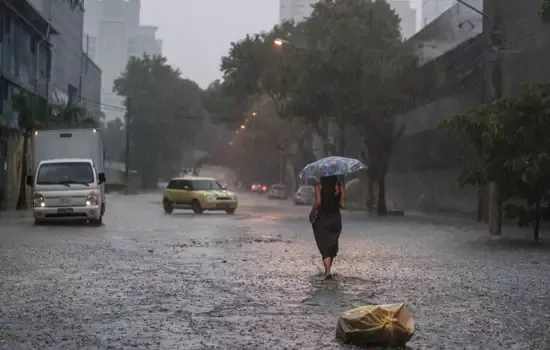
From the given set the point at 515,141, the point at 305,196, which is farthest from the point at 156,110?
the point at 515,141

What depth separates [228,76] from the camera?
54.3 m

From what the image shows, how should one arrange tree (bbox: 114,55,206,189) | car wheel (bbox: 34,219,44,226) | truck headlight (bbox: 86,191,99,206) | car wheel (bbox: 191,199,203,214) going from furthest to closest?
tree (bbox: 114,55,206,189), car wheel (bbox: 191,199,203,214), car wheel (bbox: 34,219,44,226), truck headlight (bbox: 86,191,99,206)

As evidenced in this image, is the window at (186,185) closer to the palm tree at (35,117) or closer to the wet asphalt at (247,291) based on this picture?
the palm tree at (35,117)

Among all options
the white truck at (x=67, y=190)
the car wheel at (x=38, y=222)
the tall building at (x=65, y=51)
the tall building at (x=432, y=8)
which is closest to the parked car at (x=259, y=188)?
the tall building at (x=65, y=51)

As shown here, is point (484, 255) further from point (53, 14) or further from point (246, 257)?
point (53, 14)

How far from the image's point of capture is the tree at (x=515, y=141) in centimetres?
1967

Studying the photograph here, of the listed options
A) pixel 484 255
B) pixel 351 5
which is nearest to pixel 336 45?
pixel 351 5

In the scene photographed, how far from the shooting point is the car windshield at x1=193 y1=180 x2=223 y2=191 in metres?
37.0

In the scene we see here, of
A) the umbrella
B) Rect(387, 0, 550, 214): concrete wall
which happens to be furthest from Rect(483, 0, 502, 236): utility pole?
the umbrella

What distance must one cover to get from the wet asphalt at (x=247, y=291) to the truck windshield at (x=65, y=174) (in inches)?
157

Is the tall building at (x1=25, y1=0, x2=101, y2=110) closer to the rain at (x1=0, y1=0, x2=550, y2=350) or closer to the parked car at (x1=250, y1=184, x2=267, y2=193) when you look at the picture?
the rain at (x1=0, y1=0, x2=550, y2=350)

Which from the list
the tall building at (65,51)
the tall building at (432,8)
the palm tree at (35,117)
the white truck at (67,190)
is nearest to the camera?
the white truck at (67,190)

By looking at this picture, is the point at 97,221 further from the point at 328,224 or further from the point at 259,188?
the point at 259,188

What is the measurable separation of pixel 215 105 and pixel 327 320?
7157cm
